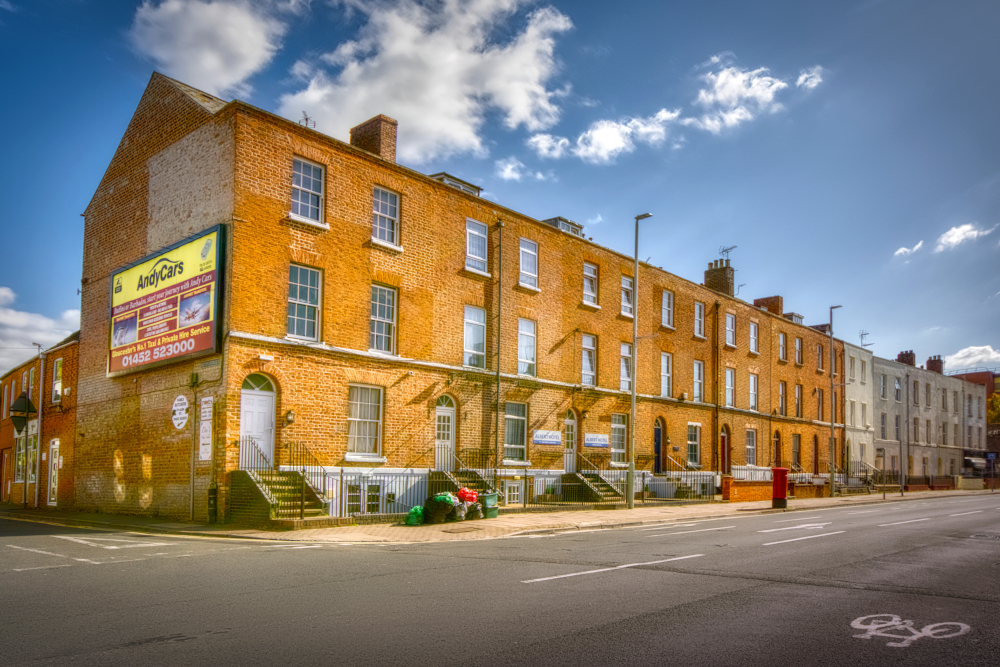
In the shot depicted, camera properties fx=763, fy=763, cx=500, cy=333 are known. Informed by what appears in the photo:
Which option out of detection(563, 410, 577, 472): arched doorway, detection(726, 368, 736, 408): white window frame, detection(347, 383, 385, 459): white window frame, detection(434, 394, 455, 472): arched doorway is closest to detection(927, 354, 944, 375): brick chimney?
detection(726, 368, 736, 408): white window frame

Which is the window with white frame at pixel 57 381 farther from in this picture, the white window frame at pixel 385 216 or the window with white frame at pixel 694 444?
the window with white frame at pixel 694 444

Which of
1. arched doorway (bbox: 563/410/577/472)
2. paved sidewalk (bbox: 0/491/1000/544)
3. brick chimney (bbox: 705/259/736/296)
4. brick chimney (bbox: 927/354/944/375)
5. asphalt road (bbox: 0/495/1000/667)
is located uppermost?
brick chimney (bbox: 705/259/736/296)

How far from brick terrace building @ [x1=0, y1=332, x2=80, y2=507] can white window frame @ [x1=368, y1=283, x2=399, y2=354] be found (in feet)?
40.1

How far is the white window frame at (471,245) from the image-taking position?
87.1ft

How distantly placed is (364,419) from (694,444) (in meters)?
20.3

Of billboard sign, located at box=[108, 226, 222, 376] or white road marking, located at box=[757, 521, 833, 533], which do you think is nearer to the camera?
white road marking, located at box=[757, 521, 833, 533]

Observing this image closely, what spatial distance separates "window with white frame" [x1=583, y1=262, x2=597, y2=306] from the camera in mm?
31609

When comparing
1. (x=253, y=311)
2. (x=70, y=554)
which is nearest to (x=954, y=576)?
(x=70, y=554)

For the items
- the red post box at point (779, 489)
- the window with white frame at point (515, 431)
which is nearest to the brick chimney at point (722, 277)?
the red post box at point (779, 489)

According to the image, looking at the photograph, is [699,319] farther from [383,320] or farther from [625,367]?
[383,320]

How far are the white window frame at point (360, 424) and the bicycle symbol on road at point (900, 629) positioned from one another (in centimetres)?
1628

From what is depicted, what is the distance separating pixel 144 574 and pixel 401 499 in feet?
41.3

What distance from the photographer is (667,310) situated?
1431 inches

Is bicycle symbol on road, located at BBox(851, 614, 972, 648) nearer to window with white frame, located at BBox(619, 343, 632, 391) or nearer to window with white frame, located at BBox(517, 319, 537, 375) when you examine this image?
window with white frame, located at BBox(517, 319, 537, 375)
